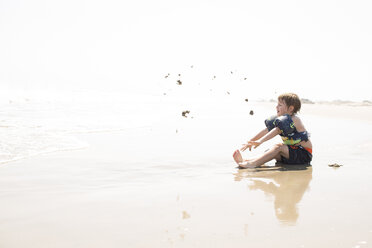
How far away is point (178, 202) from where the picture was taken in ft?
8.91

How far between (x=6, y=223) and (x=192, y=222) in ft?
3.70

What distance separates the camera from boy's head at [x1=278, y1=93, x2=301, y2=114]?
15.4 feet

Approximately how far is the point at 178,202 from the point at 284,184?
1.13 meters

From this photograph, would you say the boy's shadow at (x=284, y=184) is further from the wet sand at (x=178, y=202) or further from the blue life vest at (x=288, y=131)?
the blue life vest at (x=288, y=131)

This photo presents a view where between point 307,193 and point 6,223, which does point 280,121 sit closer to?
point 307,193

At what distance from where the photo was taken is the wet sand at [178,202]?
6.66ft

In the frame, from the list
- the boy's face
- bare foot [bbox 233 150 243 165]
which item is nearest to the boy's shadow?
bare foot [bbox 233 150 243 165]

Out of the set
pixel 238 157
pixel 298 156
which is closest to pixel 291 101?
pixel 298 156

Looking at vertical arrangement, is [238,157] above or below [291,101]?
below

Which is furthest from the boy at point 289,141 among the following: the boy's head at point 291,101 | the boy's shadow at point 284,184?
the boy's shadow at point 284,184

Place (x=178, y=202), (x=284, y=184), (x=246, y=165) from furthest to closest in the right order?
(x=246, y=165) → (x=284, y=184) → (x=178, y=202)

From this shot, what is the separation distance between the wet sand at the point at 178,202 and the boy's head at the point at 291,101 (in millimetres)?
724

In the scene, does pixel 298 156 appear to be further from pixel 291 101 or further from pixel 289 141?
pixel 291 101

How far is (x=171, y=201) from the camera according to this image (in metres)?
2.74
